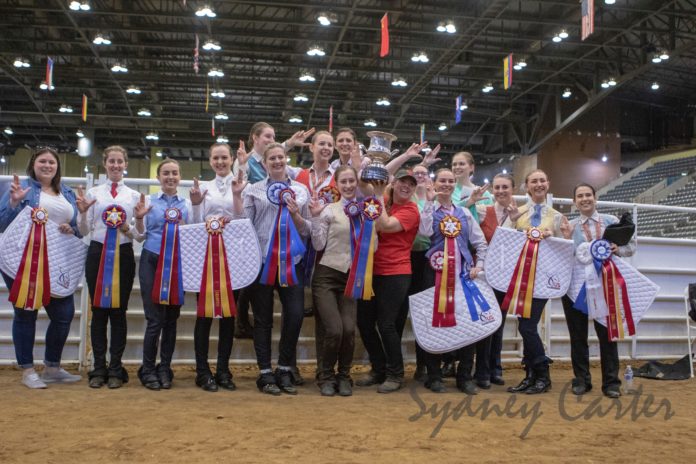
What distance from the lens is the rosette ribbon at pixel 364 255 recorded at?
149 inches

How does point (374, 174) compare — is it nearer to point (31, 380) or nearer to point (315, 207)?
point (315, 207)

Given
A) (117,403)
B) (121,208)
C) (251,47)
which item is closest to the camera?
(117,403)

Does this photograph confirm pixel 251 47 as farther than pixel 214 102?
No

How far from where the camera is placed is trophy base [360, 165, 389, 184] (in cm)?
376

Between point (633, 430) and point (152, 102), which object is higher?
point (152, 102)

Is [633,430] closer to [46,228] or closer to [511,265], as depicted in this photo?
[511,265]

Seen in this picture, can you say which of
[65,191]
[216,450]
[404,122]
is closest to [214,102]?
[404,122]

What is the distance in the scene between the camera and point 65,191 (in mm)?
4066

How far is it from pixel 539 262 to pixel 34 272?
10.4 ft

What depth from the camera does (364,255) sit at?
3811mm

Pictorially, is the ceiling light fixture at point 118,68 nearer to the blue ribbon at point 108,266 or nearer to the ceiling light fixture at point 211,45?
the ceiling light fixture at point 211,45

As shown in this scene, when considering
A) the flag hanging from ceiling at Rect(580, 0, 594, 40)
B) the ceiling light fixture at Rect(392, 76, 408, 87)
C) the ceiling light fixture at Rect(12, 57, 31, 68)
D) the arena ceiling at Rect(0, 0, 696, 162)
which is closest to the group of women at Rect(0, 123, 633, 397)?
the flag hanging from ceiling at Rect(580, 0, 594, 40)

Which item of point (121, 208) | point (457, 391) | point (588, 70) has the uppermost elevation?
point (588, 70)

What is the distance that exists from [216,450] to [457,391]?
6.19 ft
